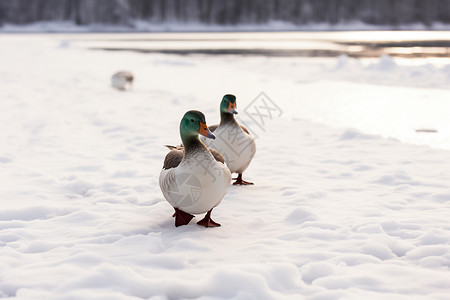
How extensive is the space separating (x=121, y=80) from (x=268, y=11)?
9357cm

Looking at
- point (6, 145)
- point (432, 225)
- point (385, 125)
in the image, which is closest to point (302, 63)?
point (385, 125)

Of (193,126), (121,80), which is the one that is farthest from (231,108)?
(121,80)

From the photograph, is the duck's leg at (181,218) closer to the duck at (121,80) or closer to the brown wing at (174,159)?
the brown wing at (174,159)

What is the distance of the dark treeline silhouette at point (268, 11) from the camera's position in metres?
95.6

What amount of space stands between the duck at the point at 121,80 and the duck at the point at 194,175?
1007 centimetres

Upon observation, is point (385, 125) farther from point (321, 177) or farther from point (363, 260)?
point (363, 260)

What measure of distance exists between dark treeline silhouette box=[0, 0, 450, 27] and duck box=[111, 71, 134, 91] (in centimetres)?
8554

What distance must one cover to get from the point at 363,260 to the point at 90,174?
3779mm

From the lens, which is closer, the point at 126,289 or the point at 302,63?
the point at 126,289

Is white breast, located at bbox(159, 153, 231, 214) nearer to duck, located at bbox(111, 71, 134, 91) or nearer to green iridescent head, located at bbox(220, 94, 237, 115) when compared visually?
green iridescent head, located at bbox(220, 94, 237, 115)

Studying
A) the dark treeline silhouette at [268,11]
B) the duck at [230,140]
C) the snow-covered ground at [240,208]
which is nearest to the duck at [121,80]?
A: the snow-covered ground at [240,208]

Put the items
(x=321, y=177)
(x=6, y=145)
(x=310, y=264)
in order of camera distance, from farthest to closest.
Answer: (x=6, y=145), (x=321, y=177), (x=310, y=264)

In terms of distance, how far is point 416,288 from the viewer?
326 centimetres

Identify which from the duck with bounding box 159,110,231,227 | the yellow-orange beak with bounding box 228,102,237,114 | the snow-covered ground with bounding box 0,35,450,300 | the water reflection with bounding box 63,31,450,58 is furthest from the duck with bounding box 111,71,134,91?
the water reflection with bounding box 63,31,450,58
